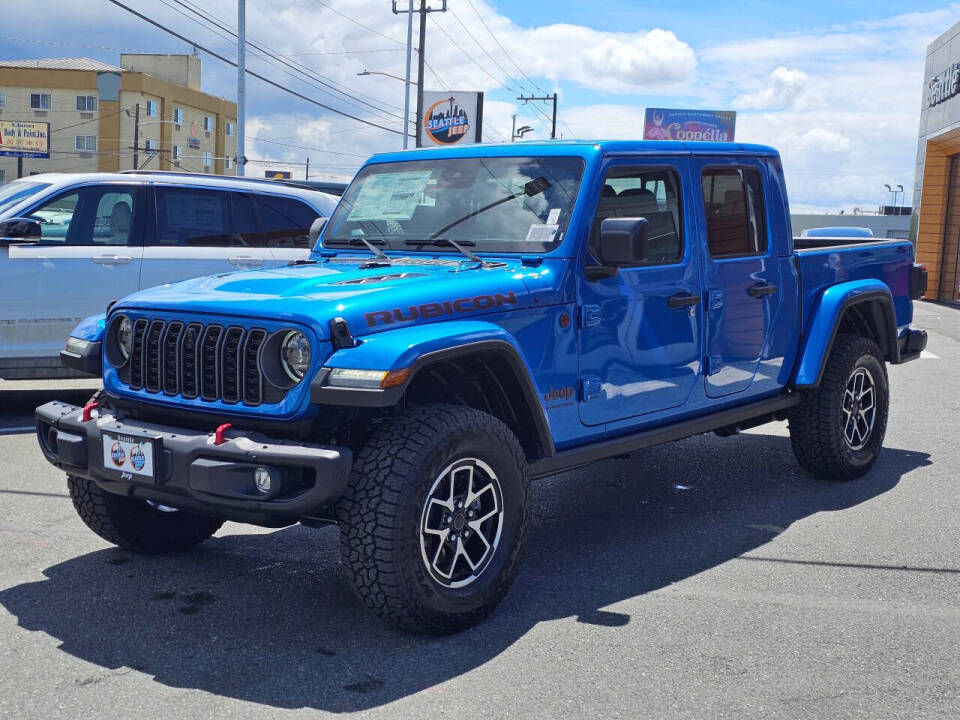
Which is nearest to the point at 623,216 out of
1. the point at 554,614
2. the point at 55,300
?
the point at 554,614

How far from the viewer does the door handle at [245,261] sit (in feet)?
30.4

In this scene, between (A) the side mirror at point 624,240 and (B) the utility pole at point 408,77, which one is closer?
(A) the side mirror at point 624,240

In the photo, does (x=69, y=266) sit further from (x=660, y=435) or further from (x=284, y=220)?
(x=660, y=435)

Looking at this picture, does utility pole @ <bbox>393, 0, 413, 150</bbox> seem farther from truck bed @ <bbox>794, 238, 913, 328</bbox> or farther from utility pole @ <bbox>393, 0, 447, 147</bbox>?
truck bed @ <bbox>794, 238, 913, 328</bbox>

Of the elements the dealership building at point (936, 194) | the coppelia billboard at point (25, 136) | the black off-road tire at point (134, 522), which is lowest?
the black off-road tire at point (134, 522)

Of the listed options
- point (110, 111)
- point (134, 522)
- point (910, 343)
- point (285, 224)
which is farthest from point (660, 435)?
point (110, 111)

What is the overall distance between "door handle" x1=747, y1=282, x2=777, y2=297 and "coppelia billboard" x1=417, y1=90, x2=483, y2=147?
163 ft

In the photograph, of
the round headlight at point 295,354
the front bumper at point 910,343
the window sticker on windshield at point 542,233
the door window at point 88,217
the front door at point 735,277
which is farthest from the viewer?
the door window at point 88,217

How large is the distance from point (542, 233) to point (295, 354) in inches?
56.9

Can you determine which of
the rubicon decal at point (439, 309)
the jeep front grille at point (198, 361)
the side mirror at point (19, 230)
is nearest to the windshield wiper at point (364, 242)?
the rubicon decal at point (439, 309)

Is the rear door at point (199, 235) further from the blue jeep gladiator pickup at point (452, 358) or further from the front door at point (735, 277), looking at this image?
the front door at point (735, 277)

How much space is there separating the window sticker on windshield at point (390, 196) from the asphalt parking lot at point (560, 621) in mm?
1654

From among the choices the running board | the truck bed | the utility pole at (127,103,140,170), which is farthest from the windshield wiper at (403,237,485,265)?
the utility pole at (127,103,140,170)

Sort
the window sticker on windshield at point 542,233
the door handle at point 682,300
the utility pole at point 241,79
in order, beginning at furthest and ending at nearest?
the utility pole at point 241,79
the door handle at point 682,300
the window sticker on windshield at point 542,233
